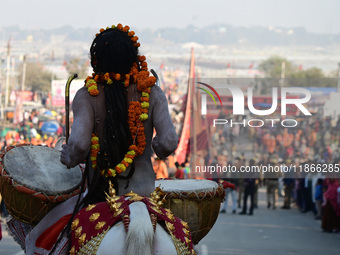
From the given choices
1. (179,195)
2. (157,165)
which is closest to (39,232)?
(179,195)

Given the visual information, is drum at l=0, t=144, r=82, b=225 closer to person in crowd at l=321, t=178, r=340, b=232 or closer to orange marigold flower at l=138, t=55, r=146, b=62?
orange marigold flower at l=138, t=55, r=146, b=62

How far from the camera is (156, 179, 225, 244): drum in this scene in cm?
629

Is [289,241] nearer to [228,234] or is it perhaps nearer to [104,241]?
[228,234]

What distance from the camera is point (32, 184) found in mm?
5906

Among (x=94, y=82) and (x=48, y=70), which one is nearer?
(x=94, y=82)

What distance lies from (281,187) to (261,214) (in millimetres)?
7858

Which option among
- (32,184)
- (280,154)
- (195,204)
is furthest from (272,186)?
(32,184)

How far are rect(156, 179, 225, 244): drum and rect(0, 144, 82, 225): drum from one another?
0.72 m

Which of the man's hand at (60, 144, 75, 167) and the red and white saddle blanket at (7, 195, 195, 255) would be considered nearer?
the red and white saddle blanket at (7, 195, 195, 255)

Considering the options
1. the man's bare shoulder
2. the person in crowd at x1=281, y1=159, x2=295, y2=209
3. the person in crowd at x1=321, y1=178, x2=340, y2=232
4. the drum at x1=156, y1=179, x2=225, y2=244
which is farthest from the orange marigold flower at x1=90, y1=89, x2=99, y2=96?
the person in crowd at x1=281, y1=159, x2=295, y2=209

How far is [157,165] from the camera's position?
18.7 m

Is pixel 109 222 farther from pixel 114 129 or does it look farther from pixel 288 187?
pixel 288 187

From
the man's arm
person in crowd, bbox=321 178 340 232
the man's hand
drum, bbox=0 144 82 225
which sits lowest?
person in crowd, bbox=321 178 340 232

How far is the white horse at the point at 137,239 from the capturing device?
4734mm
